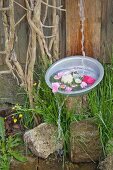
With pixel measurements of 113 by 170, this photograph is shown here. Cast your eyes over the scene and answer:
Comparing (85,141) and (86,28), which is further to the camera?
(86,28)

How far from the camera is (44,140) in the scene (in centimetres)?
312

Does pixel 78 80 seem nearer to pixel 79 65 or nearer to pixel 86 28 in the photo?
pixel 79 65

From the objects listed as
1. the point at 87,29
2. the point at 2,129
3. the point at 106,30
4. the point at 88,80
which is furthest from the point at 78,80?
the point at 2,129

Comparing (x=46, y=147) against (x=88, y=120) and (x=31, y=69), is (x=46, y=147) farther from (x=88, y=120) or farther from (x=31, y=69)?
(x=31, y=69)

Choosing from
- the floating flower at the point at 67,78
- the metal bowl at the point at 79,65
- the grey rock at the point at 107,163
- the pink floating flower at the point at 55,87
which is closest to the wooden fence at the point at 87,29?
the metal bowl at the point at 79,65

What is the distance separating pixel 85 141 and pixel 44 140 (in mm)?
320

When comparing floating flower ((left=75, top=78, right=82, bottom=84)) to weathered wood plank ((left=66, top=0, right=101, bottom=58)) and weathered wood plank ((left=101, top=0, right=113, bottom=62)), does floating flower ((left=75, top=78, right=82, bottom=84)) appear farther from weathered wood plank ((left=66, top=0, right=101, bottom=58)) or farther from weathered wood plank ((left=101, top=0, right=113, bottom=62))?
weathered wood plank ((left=101, top=0, right=113, bottom=62))

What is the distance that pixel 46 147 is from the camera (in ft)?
10.3

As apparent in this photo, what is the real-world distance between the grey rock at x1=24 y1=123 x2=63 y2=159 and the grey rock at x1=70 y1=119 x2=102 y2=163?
0.51ft

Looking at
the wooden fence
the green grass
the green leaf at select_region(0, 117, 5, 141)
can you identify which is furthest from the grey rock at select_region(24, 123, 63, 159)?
the wooden fence

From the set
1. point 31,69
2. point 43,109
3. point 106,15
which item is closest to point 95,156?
point 43,109

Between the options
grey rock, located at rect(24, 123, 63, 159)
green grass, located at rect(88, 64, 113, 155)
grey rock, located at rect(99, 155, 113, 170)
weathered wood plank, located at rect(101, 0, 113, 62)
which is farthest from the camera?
weathered wood plank, located at rect(101, 0, 113, 62)

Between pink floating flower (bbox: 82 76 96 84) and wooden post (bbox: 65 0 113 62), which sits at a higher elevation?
wooden post (bbox: 65 0 113 62)

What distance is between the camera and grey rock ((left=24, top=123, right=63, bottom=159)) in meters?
3.12
